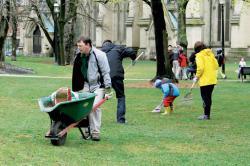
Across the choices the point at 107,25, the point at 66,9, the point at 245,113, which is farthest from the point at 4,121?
the point at 107,25

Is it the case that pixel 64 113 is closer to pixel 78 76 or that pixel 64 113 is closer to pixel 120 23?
pixel 78 76

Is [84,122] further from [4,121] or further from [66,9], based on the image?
[66,9]

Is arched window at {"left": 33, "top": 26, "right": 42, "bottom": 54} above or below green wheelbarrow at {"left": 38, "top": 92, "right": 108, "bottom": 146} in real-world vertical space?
above

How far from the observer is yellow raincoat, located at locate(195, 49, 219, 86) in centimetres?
1382

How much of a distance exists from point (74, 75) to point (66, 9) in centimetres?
3355

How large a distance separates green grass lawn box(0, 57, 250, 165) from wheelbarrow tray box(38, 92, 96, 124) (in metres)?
0.45

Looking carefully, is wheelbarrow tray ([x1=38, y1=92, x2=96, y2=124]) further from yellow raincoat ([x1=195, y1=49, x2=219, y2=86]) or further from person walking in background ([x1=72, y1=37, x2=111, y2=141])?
yellow raincoat ([x1=195, y1=49, x2=219, y2=86])

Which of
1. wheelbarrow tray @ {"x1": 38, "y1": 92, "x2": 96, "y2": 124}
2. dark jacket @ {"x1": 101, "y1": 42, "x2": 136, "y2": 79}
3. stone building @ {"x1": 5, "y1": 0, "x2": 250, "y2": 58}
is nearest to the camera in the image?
wheelbarrow tray @ {"x1": 38, "y1": 92, "x2": 96, "y2": 124}

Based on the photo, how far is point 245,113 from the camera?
1535cm

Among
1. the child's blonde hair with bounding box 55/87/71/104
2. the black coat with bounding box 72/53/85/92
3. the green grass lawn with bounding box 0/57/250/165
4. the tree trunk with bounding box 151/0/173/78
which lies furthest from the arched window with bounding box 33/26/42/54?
the child's blonde hair with bounding box 55/87/71/104

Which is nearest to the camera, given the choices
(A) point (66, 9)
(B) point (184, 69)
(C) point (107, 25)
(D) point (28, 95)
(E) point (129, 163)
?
(E) point (129, 163)

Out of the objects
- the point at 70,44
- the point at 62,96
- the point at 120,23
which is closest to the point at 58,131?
the point at 62,96

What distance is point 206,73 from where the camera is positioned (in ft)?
45.4

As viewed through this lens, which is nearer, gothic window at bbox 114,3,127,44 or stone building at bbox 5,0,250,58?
stone building at bbox 5,0,250,58
